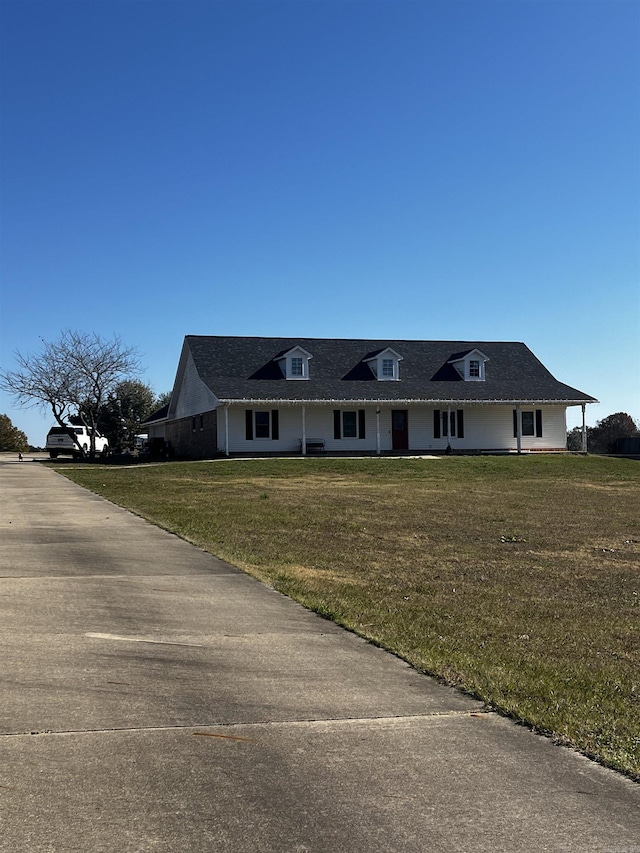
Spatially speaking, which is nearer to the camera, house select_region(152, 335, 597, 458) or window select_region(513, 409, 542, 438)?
house select_region(152, 335, 597, 458)

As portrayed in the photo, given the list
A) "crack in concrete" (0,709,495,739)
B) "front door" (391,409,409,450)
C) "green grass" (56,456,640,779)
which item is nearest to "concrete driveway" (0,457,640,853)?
"crack in concrete" (0,709,495,739)

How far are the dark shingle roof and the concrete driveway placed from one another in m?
32.1

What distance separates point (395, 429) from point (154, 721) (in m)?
38.2

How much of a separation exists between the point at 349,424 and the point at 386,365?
404cm

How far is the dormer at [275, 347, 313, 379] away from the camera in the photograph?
139 ft

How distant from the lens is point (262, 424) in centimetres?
4069

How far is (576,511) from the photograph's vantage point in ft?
66.2

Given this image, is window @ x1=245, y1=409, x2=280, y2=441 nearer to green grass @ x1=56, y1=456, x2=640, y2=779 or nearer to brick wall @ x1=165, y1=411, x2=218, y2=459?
brick wall @ x1=165, y1=411, x2=218, y2=459

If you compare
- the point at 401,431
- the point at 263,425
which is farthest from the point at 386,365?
the point at 263,425

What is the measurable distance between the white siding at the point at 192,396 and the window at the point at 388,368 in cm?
923

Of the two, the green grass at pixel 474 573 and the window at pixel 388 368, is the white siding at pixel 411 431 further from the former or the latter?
the green grass at pixel 474 573

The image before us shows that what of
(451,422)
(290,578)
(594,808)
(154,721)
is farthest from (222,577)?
(451,422)

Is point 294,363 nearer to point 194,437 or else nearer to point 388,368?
point 388,368

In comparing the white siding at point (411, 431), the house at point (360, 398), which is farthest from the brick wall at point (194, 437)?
the white siding at point (411, 431)
